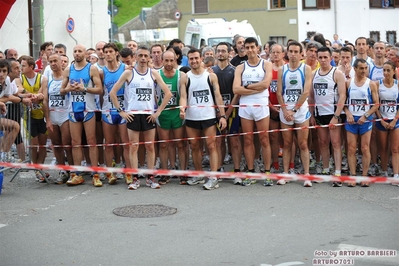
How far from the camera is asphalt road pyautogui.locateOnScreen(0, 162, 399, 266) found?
7.36 meters

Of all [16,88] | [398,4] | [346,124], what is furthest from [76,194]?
[398,4]

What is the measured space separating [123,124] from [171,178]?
48.4 inches

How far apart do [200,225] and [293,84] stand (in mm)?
3475

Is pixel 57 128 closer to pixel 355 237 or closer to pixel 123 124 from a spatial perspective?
pixel 123 124

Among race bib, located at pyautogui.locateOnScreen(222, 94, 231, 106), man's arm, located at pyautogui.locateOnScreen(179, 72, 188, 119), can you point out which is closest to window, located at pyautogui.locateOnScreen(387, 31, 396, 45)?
race bib, located at pyautogui.locateOnScreen(222, 94, 231, 106)

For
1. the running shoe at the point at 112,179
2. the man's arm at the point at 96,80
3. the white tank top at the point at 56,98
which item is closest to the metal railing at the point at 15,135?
the white tank top at the point at 56,98

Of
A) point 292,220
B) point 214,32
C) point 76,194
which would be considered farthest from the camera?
point 214,32

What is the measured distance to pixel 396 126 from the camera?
11195 mm

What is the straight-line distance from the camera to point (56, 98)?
11.7 m

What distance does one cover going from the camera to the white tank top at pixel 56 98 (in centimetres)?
1164

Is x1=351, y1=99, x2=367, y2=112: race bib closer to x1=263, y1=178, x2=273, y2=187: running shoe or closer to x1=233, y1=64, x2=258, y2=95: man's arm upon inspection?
x1=233, y1=64, x2=258, y2=95: man's arm

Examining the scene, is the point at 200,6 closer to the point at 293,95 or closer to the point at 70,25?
the point at 70,25

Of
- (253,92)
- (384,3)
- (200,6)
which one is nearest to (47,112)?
(253,92)

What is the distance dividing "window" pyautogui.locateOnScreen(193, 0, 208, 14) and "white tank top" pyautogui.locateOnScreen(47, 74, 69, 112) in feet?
125
